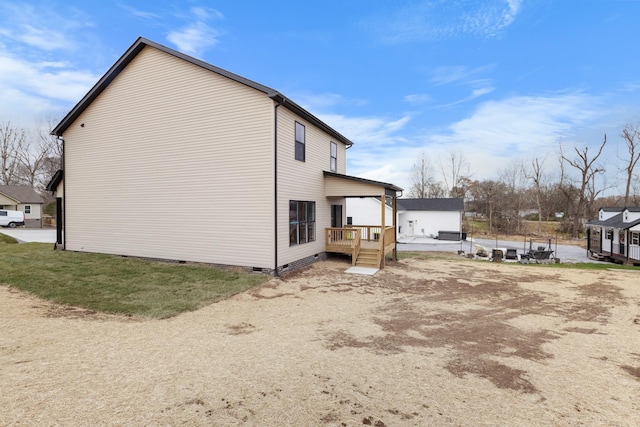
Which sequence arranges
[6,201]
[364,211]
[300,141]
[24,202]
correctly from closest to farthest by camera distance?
[300,141] → [364,211] → [6,201] → [24,202]

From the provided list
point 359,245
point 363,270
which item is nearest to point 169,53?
point 359,245

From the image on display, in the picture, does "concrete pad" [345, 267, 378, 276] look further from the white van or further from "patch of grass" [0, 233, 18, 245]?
the white van

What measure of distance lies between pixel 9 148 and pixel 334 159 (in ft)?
147

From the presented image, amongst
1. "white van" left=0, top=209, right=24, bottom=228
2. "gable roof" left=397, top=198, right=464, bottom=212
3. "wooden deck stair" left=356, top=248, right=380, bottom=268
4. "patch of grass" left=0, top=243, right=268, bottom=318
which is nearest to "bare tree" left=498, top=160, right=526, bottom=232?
"gable roof" left=397, top=198, right=464, bottom=212

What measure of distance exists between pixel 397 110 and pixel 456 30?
13071 millimetres

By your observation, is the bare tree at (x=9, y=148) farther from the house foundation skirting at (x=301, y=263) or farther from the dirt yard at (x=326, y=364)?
the house foundation skirting at (x=301, y=263)

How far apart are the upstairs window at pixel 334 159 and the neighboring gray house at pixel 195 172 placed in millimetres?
864

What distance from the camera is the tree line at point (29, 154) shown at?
38125mm

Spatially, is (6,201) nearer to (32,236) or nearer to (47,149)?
(47,149)

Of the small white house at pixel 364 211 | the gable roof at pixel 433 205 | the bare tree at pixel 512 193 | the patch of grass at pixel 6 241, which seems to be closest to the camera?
the patch of grass at pixel 6 241

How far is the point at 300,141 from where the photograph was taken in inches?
496

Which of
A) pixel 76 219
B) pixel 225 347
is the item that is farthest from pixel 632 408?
pixel 76 219

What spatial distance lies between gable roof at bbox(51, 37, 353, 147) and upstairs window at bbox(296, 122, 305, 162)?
446 millimetres

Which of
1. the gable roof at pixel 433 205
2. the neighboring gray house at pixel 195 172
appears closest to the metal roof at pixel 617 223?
the gable roof at pixel 433 205
